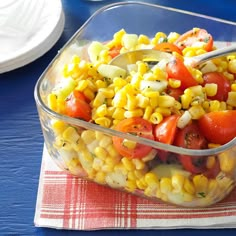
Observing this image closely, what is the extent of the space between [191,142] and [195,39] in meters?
0.27

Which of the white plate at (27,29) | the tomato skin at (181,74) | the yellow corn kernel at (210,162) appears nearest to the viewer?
the yellow corn kernel at (210,162)

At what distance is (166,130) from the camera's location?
Answer: 790 mm

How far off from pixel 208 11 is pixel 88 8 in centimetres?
27

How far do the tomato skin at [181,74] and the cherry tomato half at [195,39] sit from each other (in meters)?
0.11

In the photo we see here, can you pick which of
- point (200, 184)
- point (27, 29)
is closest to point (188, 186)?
point (200, 184)

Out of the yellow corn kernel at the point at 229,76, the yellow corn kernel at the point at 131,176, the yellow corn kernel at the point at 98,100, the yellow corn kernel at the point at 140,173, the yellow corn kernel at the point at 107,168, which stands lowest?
the yellow corn kernel at the point at 107,168

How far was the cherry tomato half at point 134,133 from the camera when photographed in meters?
0.77

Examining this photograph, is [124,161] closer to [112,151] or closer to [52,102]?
[112,151]

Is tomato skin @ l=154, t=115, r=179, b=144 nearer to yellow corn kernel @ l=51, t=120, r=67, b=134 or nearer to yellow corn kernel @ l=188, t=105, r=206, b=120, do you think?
yellow corn kernel @ l=188, t=105, r=206, b=120

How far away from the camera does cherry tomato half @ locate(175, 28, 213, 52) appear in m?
0.97

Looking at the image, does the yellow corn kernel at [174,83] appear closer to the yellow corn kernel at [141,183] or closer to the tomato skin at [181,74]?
the tomato skin at [181,74]

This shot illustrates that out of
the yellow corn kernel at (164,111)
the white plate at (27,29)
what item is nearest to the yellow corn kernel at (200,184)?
the yellow corn kernel at (164,111)

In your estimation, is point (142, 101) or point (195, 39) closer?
point (142, 101)

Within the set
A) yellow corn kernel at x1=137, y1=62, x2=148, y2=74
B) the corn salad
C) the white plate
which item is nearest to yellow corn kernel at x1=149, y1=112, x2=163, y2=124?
the corn salad
